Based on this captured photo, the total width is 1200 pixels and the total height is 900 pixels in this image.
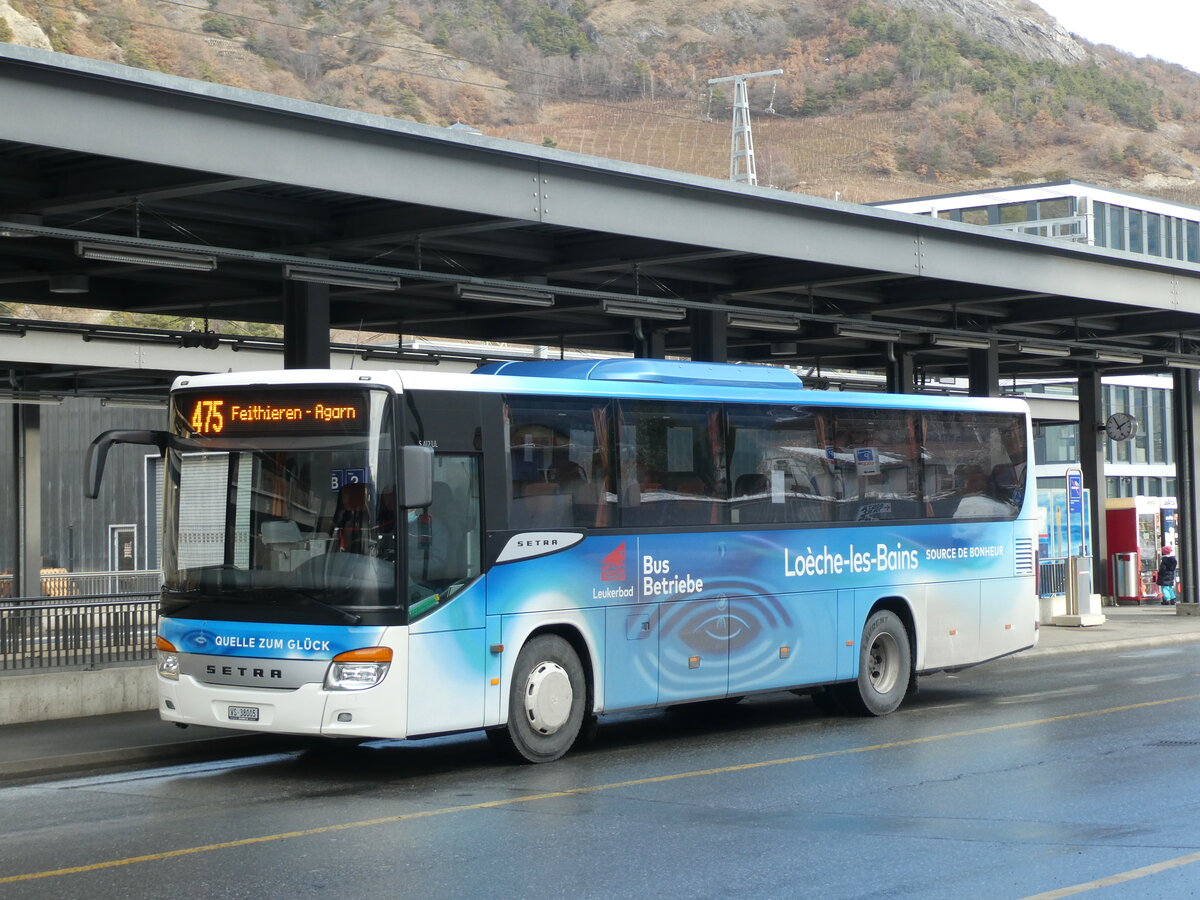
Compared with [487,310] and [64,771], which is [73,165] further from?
[487,310]

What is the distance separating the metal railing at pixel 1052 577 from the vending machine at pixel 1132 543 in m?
11.6

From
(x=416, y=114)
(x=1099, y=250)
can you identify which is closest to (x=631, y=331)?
(x=1099, y=250)

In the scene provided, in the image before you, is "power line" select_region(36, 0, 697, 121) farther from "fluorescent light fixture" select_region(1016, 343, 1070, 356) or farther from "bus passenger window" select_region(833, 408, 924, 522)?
"bus passenger window" select_region(833, 408, 924, 522)

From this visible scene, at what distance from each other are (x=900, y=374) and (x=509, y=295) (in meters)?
13.4

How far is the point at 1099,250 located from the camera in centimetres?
2339

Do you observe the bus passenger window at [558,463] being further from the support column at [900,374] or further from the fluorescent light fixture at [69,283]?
the support column at [900,374]

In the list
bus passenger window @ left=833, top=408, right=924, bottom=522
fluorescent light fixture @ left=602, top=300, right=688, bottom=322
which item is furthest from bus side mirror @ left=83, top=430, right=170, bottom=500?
fluorescent light fixture @ left=602, top=300, right=688, bottom=322

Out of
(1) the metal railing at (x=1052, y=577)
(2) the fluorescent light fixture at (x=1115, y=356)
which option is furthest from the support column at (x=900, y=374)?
(1) the metal railing at (x=1052, y=577)

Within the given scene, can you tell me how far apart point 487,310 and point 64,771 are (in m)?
12.6

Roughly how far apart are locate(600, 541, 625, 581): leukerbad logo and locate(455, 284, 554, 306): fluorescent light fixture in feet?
17.8

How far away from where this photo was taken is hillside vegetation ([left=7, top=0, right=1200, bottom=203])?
413ft

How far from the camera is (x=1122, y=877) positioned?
26.1 feet

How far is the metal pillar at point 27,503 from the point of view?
2986 centimetres

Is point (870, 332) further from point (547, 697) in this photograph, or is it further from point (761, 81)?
point (761, 81)
